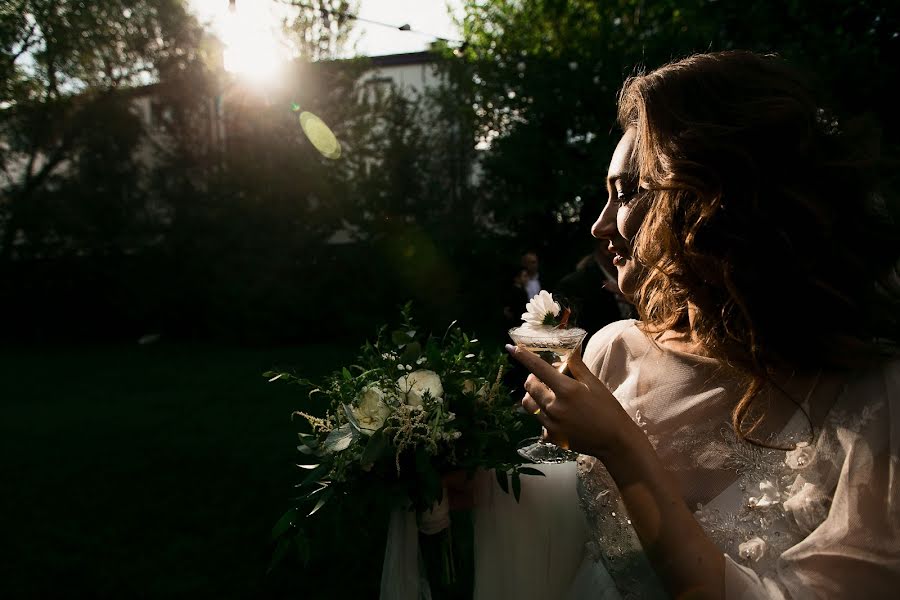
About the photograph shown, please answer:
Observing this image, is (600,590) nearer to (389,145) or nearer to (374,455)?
(374,455)

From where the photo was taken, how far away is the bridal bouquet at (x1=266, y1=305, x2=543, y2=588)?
187 cm

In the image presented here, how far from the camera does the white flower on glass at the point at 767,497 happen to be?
61.9 inches

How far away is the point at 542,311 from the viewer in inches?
81.4

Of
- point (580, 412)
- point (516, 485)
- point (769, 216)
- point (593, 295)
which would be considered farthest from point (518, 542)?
point (593, 295)

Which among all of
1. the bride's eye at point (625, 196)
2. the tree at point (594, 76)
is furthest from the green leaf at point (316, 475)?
the tree at point (594, 76)

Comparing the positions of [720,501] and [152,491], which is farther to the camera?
[152,491]

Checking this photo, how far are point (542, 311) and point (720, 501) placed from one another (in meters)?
0.75

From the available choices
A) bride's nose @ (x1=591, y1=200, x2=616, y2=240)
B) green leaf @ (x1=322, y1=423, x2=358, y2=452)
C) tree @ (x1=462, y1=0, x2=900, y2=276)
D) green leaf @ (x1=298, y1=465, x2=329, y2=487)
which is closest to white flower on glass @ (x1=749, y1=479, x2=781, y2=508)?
bride's nose @ (x1=591, y1=200, x2=616, y2=240)

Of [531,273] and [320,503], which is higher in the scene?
[320,503]

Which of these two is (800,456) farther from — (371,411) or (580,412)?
(371,411)

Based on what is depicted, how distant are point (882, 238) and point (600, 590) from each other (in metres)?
1.23

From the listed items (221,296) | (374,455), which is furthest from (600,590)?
(221,296)

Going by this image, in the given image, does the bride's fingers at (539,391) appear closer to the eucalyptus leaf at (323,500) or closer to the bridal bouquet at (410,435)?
the bridal bouquet at (410,435)

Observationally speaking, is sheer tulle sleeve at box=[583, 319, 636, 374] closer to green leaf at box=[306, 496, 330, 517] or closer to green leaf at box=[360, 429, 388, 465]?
green leaf at box=[360, 429, 388, 465]
